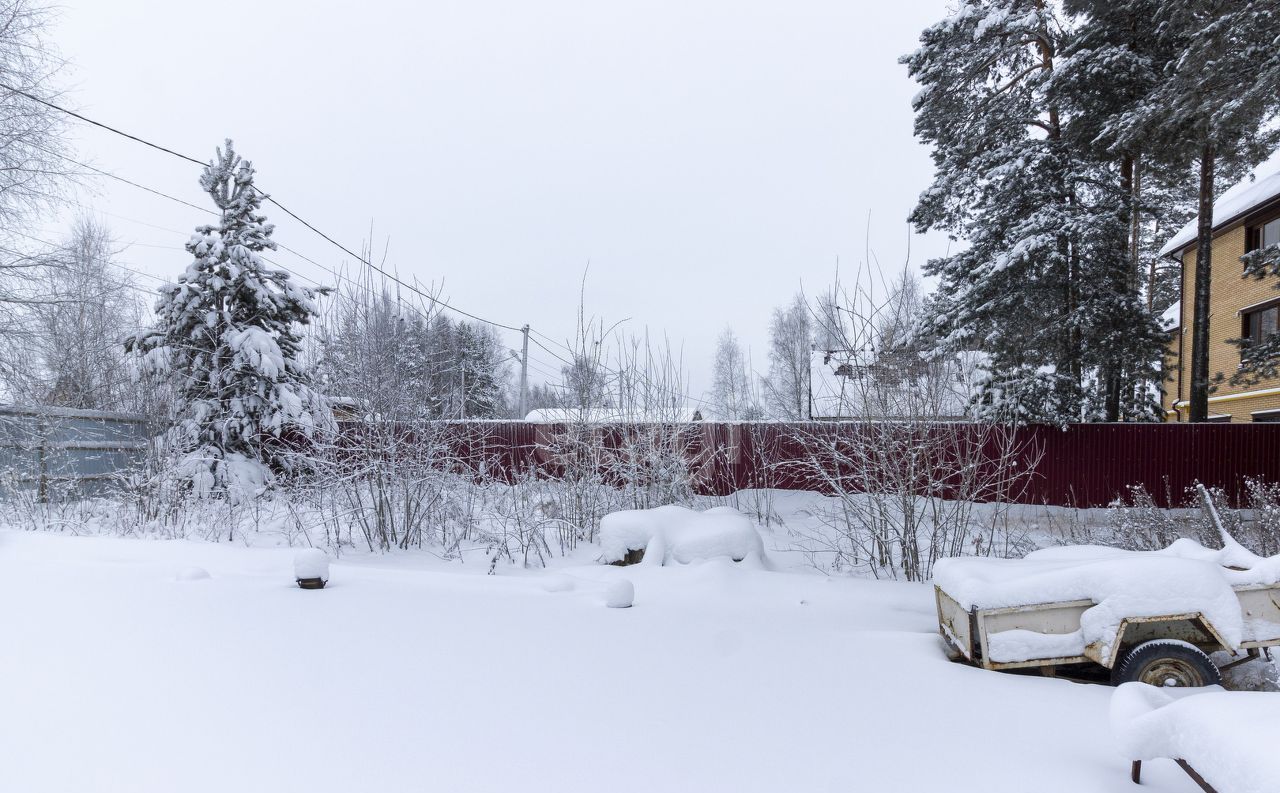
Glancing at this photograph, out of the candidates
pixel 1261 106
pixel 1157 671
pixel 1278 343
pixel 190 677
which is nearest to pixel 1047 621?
pixel 1157 671

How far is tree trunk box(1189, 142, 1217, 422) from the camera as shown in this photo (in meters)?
11.3

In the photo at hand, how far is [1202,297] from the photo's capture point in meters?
11.3

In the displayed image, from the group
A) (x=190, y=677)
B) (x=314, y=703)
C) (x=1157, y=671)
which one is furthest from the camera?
(x=1157, y=671)

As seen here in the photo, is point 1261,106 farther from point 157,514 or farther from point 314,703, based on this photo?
point 157,514

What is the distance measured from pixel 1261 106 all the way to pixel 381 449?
36.6 feet

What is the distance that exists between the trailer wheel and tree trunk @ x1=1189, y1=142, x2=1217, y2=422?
1156 cm

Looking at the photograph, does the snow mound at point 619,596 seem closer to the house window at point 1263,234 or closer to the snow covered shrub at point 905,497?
the snow covered shrub at point 905,497

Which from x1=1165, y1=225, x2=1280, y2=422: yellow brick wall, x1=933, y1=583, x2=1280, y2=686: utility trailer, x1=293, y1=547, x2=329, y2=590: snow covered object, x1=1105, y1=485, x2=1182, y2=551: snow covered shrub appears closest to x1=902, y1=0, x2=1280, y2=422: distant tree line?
x1=1105, y1=485, x2=1182, y2=551: snow covered shrub

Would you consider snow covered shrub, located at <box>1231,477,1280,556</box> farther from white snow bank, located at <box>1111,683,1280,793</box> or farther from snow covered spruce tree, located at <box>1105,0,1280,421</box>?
white snow bank, located at <box>1111,683,1280,793</box>

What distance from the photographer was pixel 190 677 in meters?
2.66

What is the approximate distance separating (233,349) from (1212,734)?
11407 millimetres

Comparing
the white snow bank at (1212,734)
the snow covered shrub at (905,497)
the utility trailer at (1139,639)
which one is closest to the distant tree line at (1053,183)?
the snow covered shrub at (905,497)

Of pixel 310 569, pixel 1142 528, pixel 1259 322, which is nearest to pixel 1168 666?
pixel 310 569

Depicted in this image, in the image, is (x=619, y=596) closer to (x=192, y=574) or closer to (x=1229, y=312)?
(x=192, y=574)
